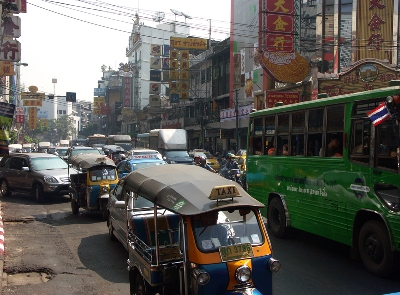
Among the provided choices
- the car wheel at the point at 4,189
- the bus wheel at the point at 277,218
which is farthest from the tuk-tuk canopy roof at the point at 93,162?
the car wheel at the point at 4,189

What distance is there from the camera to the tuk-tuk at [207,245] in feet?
15.4

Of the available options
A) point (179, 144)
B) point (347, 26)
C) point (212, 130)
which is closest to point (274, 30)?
point (347, 26)

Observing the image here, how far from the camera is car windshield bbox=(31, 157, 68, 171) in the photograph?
17484mm

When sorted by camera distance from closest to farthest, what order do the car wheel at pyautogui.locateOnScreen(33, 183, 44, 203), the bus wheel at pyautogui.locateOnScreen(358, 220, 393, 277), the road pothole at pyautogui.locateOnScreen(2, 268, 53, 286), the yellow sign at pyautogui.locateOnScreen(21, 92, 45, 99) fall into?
the bus wheel at pyautogui.locateOnScreen(358, 220, 393, 277)
the road pothole at pyautogui.locateOnScreen(2, 268, 53, 286)
the car wheel at pyautogui.locateOnScreen(33, 183, 44, 203)
the yellow sign at pyautogui.locateOnScreen(21, 92, 45, 99)

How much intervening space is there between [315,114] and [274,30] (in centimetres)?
1676

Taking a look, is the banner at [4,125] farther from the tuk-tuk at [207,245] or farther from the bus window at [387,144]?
the bus window at [387,144]

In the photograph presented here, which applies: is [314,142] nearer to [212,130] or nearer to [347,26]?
[347,26]

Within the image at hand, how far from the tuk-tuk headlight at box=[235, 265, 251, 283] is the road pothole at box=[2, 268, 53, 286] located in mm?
4322

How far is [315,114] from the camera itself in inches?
364

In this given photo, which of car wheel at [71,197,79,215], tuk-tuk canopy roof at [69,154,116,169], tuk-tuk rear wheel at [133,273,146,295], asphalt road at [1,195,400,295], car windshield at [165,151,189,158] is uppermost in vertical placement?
tuk-tuk canopy roof at [69,154,116,169]

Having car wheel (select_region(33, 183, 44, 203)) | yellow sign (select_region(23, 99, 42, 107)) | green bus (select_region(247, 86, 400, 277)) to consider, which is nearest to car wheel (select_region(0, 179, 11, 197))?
car wheel (select_region(33, 183, 44, 203))

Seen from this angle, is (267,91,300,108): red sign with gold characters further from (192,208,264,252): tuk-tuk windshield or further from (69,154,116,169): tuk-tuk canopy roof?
(192,208,264,252): tuk-tuk windshield

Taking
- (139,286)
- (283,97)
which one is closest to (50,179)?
(139,286)

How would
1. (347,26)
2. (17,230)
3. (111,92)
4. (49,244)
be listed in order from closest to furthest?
(49,244) < (17,230) < (347,26) < (111,92)
